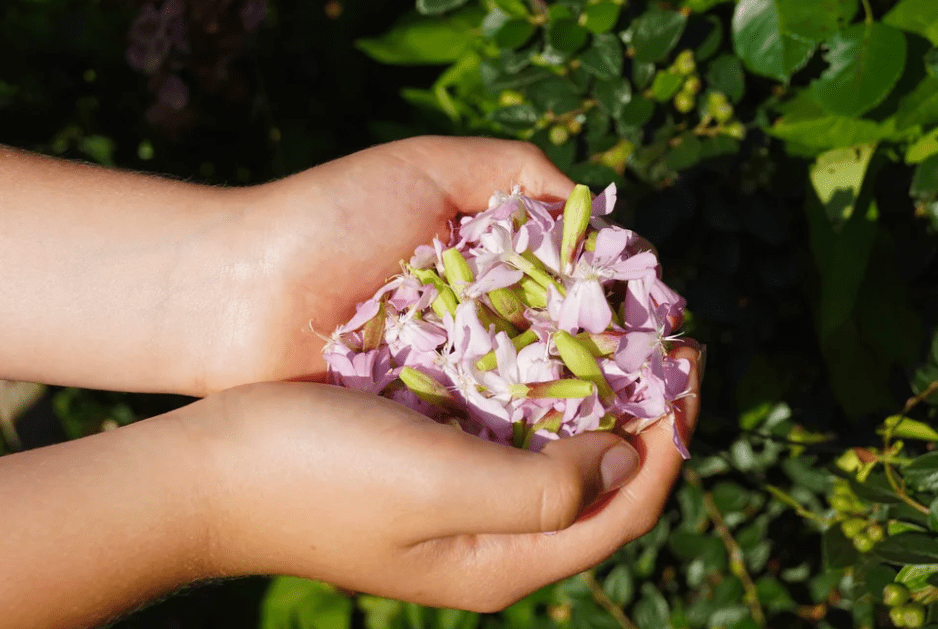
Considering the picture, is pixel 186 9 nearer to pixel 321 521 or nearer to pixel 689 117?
pixel 689 117

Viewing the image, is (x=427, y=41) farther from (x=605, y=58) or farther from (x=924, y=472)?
(x=924, y=472)

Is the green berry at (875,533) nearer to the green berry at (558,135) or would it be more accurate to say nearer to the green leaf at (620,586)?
the green leaf at (620,586)

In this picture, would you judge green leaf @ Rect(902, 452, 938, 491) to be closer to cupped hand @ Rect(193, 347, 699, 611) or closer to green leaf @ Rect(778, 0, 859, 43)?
cupped hand @ Rect(193, 347, 699, 611)

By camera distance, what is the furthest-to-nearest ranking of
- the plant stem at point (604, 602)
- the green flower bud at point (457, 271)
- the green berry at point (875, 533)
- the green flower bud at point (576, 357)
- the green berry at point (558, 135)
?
the plant stem at point (604, 602) → the green berry at point (558, 135) → the green berry at point (875, 533) → the green flower bud at point (457, 271) → the green flower bud at point (576, 357)

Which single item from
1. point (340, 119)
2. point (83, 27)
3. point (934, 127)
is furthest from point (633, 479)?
point (83, 27)

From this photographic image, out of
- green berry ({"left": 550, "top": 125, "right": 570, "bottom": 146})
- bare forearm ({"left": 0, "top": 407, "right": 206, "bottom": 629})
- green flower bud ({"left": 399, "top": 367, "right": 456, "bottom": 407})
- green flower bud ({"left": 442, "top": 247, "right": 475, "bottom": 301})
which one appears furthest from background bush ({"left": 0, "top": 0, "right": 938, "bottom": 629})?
bare forearm ({"left": 0, "top": 407, "right": 206, "bottom": 629})

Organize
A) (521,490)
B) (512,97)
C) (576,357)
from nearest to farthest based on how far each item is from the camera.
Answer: (521,490) < (576,357) < (512,97)

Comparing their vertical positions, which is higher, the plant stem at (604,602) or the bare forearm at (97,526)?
the bare forearm at (97,526)

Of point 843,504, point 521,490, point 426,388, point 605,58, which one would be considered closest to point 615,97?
point 605,58

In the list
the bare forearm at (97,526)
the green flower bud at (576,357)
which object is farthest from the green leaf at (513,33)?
the bare forearm at (97,526)
